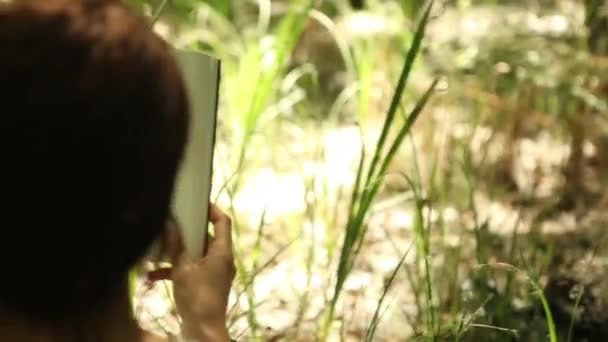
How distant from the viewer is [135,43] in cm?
56

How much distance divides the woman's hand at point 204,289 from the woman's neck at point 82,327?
7.6 inches

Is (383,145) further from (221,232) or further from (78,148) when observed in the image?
(78,148)

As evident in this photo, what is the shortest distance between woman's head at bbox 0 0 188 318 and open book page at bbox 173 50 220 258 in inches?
6.8

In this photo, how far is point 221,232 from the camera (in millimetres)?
886

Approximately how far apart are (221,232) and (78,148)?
367 mm

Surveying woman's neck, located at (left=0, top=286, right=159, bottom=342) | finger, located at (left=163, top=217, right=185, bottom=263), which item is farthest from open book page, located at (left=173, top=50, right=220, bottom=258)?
woman's neck, located at (left=0, top=286, right=159, bottom=342)

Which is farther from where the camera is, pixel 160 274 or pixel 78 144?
pixel 160 274

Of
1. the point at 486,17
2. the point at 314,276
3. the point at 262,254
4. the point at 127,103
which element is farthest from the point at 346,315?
the point at 486,17

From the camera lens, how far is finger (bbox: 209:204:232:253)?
0.88 metres

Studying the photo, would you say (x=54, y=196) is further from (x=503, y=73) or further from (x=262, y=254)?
(x=503, y=73)

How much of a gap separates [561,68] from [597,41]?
112 mm

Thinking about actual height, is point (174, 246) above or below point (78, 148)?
below

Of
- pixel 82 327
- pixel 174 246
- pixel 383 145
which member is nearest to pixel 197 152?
pixel 174 246

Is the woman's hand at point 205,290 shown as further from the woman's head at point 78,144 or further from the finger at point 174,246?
the woman's head at point 78,144
